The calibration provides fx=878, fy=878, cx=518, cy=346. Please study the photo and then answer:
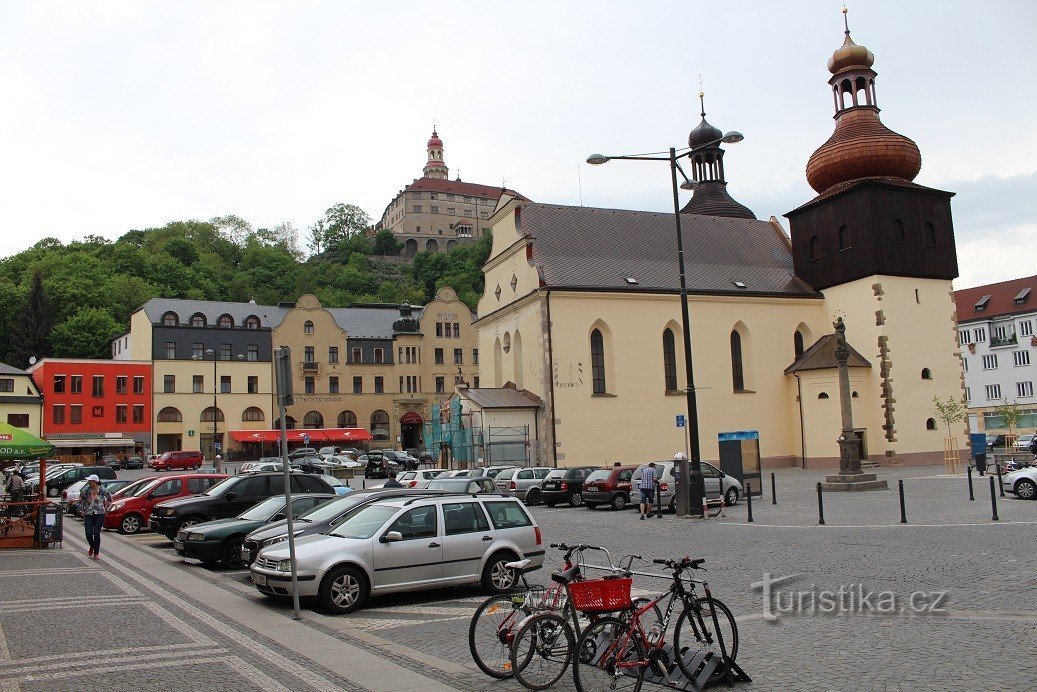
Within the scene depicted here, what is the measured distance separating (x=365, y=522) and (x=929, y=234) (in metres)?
44.0

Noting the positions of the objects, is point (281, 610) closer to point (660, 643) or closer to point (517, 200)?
point (660, 643)

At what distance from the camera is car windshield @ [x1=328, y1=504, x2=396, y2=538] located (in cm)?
1229

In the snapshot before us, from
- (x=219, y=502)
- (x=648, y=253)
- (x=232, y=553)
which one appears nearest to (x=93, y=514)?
(x=219, y=502)

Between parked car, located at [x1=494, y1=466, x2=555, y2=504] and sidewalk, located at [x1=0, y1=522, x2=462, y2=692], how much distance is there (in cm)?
1674

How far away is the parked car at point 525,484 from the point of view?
30.8 m

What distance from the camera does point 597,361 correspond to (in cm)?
4519

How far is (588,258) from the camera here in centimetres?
4738

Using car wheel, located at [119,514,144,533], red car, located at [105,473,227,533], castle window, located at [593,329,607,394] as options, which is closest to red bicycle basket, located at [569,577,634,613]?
red car, located at [105,473,227,533]

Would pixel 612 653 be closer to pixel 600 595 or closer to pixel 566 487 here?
pixel 600 595

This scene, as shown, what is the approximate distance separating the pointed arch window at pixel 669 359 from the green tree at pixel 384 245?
11092 centimetres

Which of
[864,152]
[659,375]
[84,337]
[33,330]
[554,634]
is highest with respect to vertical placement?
[864,152]

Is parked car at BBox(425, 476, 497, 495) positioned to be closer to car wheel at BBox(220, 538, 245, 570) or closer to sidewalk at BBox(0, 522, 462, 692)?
car wheel at BBox(220, 538, 245, 570)

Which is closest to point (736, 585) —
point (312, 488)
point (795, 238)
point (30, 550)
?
point (312, 488)

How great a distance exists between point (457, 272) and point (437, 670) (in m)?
121
